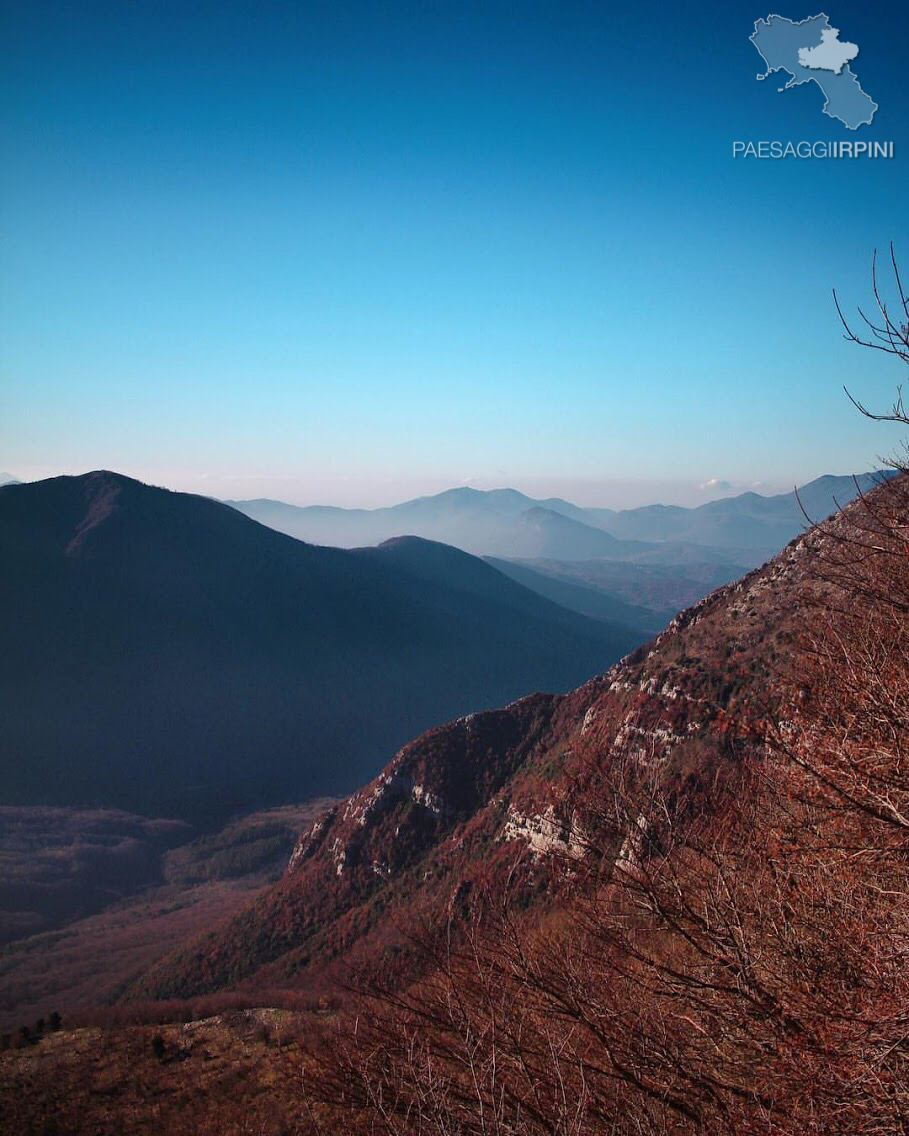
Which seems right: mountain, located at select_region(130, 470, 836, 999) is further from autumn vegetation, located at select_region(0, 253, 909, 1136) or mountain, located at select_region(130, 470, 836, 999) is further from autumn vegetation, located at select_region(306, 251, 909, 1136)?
autumn vegetation, located at select_region(306, 251, 909, 1136)

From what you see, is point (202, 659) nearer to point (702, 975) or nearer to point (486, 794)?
point (486, 794)

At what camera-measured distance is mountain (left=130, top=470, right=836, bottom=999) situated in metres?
27.5

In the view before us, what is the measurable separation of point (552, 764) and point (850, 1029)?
1350 inches

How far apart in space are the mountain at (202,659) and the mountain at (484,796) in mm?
77732

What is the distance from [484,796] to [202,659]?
13248 cm

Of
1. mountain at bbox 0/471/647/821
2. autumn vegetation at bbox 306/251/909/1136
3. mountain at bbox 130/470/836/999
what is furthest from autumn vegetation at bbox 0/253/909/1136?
mountain at bbox 0/471/647/821

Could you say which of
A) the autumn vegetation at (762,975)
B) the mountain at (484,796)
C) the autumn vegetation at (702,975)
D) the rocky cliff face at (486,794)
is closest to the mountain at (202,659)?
the mountain at (484,796)

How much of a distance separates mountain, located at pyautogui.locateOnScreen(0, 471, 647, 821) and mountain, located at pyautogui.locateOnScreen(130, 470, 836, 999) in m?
77.7

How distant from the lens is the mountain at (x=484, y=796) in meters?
27.5

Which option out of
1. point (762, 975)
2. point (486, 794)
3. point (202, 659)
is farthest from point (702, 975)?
point (202, 659)

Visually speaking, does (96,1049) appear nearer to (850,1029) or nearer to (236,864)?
(850,1029)

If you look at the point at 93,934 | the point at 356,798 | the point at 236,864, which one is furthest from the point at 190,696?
the point at 356,798

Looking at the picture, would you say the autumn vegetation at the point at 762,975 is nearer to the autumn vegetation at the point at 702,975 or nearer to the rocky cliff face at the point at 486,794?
the autumn vegetation at the point at 702,975

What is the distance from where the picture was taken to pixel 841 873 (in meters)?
7.66
